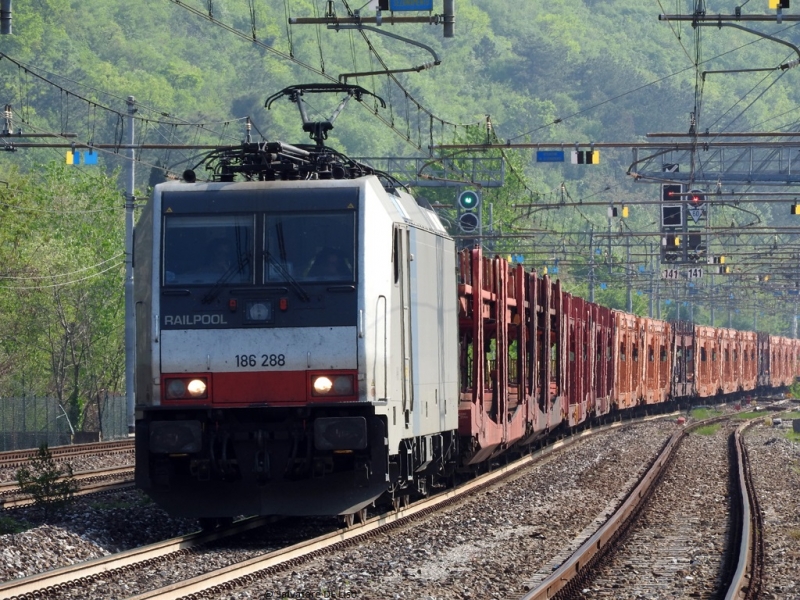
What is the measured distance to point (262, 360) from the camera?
42.9 ft

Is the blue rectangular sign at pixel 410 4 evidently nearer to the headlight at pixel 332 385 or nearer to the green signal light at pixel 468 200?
the headlight at pixel 332 385

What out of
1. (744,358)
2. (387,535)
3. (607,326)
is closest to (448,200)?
(744,358)

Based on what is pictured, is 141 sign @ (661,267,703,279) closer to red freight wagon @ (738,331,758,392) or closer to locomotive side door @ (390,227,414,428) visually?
red freight wagon @ (738,331,758,392)

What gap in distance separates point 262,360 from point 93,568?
2.73m

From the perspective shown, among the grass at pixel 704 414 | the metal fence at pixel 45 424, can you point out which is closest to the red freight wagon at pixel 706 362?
the grass at pixel 704 414

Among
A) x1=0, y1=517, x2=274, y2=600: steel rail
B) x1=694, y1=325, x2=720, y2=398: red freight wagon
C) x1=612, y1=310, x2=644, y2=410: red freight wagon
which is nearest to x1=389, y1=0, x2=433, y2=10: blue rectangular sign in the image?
x1=0, y1=517, x2=274, y2=600: steel rail

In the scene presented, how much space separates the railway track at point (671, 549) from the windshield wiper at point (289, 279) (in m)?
3.47

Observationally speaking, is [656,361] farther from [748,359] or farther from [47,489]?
[47,489]

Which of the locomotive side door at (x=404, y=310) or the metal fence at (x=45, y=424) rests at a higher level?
the locomotive side door at (x=404, y=310)

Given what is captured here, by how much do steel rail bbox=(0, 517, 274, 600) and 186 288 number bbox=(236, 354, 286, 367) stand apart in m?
1.75

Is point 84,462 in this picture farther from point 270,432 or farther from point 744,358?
point 744,358

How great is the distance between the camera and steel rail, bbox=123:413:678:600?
10281 mm

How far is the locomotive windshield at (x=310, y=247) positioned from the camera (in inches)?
520

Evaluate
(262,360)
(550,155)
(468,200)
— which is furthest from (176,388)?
(468,200)
